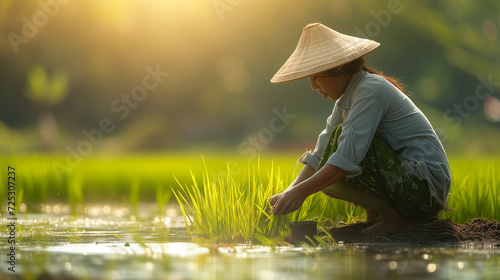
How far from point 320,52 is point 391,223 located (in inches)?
46.7

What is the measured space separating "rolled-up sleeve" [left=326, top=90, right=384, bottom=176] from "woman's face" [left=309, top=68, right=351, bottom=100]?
0.21 metres

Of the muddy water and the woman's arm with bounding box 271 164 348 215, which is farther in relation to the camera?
the woman's arm with bounding box 271 164 348 215

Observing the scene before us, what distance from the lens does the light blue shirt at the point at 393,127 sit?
4.13 meters

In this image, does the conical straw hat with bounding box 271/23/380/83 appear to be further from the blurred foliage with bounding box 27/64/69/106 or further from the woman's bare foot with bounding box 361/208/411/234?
the blurred foliage with bounding box 27/64/69/106

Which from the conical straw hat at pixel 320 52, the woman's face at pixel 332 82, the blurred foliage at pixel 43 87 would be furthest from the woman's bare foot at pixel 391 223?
the blurred foliage at pixel 43 87

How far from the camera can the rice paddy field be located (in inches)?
120

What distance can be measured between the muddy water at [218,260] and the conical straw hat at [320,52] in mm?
1094

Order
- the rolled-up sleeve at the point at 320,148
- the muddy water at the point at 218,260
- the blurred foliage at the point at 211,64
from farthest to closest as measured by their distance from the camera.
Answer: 1. the blurred foliage at the point at 211,64
2. the rolled-up sleeve at the point at 320,148
3. the muddy water at the point at 218,260

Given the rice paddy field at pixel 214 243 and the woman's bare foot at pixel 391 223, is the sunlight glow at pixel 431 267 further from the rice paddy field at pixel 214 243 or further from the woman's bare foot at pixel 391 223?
the woman's bare foot at pixel 391 223

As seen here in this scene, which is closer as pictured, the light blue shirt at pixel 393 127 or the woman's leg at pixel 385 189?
the light blue shirt at pixel 393 127

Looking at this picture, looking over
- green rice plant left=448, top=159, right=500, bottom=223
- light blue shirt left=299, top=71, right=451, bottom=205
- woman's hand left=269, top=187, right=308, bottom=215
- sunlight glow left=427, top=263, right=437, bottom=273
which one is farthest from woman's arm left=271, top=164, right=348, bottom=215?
green rice plant left=448, top=159, right=500, bottom=223

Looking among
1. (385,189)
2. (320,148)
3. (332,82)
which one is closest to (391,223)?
(385,189)

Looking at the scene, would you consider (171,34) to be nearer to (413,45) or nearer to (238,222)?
(413,45)

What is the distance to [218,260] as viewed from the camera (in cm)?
343
